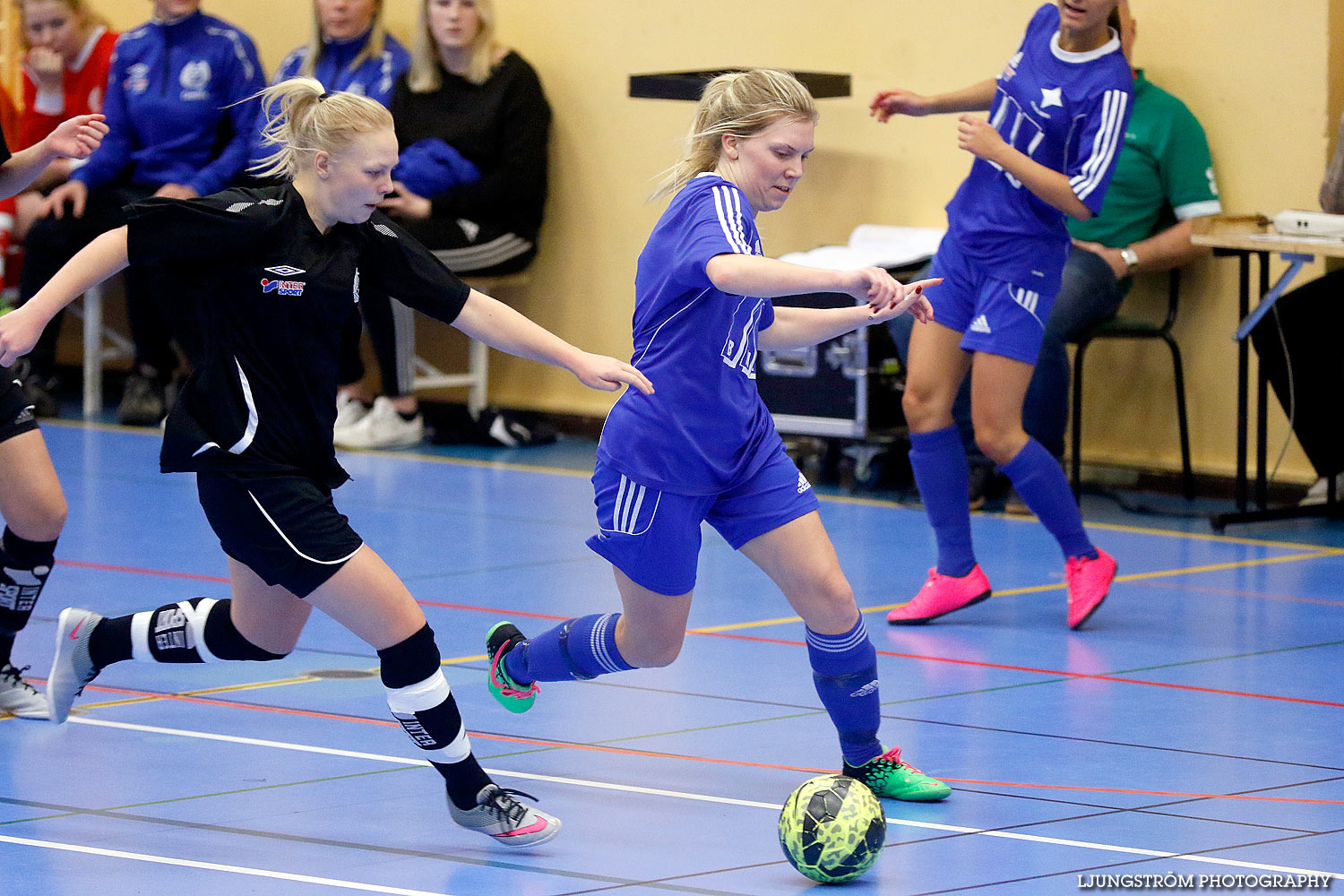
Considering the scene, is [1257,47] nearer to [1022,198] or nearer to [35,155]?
[1022,198]

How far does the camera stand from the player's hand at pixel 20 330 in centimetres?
341

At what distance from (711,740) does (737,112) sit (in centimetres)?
150

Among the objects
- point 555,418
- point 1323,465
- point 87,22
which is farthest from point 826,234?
point 87,22

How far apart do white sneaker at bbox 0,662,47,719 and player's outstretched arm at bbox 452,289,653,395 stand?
5.19 ft

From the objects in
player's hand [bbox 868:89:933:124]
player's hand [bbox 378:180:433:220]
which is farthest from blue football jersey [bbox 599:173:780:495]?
player's hand [bbox 378:180:433:220]

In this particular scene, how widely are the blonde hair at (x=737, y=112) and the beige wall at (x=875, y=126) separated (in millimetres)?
4602

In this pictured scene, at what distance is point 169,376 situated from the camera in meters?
10.4

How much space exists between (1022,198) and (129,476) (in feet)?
14.7

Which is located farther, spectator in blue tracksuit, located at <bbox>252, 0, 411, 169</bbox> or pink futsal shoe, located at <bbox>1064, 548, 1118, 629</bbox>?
spectator in blue tracksuit, located at <bbox>252, 0, 411, 169</bbox>

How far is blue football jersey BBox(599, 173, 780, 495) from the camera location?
3.80 m

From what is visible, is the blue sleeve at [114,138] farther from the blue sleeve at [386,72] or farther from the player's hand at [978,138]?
the player's hand at [978,138]

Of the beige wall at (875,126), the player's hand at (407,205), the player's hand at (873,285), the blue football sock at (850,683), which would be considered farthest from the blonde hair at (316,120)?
the player's hand at (407,205)

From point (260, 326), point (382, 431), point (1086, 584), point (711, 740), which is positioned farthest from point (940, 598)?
point (382, 431)

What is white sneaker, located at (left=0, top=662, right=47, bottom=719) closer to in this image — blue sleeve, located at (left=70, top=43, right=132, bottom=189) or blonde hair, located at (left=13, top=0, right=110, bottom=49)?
blue sleeve, located at (left=70, top=43, right=132, bottom=189)
